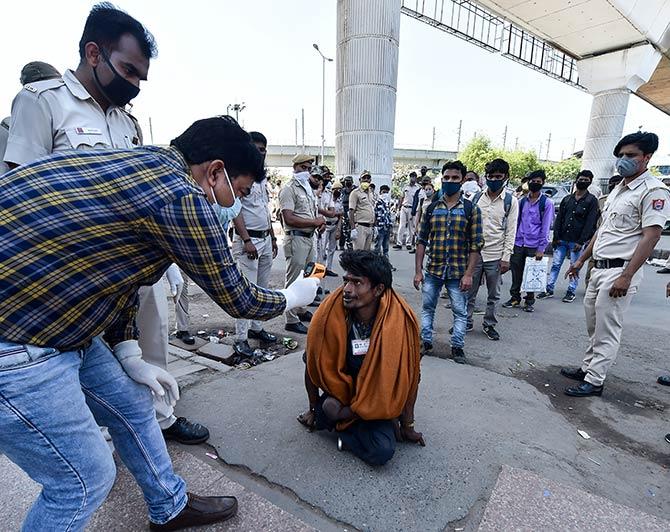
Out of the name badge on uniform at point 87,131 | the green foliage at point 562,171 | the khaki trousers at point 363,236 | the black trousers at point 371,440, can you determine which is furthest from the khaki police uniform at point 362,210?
the green foliage at point 562,171

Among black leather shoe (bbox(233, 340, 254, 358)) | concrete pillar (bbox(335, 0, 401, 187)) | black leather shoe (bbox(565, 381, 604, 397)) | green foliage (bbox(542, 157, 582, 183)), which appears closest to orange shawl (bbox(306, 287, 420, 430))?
black leather shoe (bbox(233, 340, 254, 358))

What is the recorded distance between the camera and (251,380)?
2928 millimetres

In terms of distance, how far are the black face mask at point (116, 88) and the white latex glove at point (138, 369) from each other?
1.17 m

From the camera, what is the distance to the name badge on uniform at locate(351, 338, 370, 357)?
2.17 m

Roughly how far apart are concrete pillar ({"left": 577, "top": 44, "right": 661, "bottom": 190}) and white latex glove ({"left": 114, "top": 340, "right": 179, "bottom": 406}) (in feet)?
61.4

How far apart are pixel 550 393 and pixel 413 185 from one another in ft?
23.0

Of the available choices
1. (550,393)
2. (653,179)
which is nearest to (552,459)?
(550,393)

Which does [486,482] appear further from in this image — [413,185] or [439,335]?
[413,185]

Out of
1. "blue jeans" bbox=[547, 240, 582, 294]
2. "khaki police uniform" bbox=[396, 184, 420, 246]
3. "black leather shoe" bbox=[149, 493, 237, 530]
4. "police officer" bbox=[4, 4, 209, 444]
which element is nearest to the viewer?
"black leather shoe" bbox=[149, 493, 237, 530]

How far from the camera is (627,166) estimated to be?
9.46ft

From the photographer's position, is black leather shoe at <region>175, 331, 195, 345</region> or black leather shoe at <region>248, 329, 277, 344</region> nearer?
black leather shoe at <region>175, 331, 195, 345</region>

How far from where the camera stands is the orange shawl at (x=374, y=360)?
203 centimetres

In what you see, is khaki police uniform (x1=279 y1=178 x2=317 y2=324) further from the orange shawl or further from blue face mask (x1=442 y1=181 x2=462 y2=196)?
the orange shawl

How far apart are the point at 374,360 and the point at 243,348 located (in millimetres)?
1749
